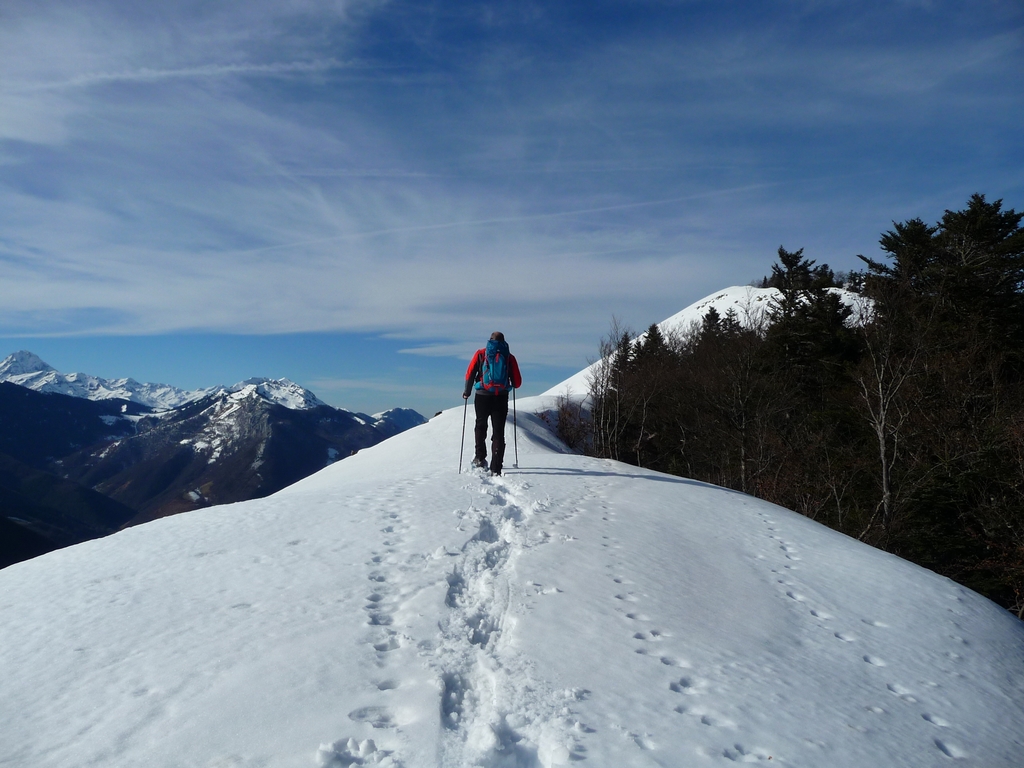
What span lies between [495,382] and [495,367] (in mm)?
309

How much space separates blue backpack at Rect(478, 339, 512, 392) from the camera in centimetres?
1140

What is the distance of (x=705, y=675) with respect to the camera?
4605mm

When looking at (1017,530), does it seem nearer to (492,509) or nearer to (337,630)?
(492,509)

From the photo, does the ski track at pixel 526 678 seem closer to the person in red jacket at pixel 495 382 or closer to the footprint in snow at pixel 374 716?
the footprint in snow at pixel 374 716

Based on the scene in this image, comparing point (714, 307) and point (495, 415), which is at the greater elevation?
point (714, 307)

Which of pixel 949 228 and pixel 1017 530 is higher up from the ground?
pixel 949 228

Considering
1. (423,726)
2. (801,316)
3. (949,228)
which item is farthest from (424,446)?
(949,228)

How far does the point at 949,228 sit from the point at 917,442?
16393mm

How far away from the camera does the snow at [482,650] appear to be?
3.57 m

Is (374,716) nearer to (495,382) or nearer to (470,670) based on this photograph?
(470,670)

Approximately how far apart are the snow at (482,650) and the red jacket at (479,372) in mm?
3720

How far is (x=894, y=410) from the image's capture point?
26750 millimetres

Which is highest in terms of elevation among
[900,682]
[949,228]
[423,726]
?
[949,228]

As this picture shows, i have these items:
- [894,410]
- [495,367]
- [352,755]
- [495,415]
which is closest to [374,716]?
[352,755]
